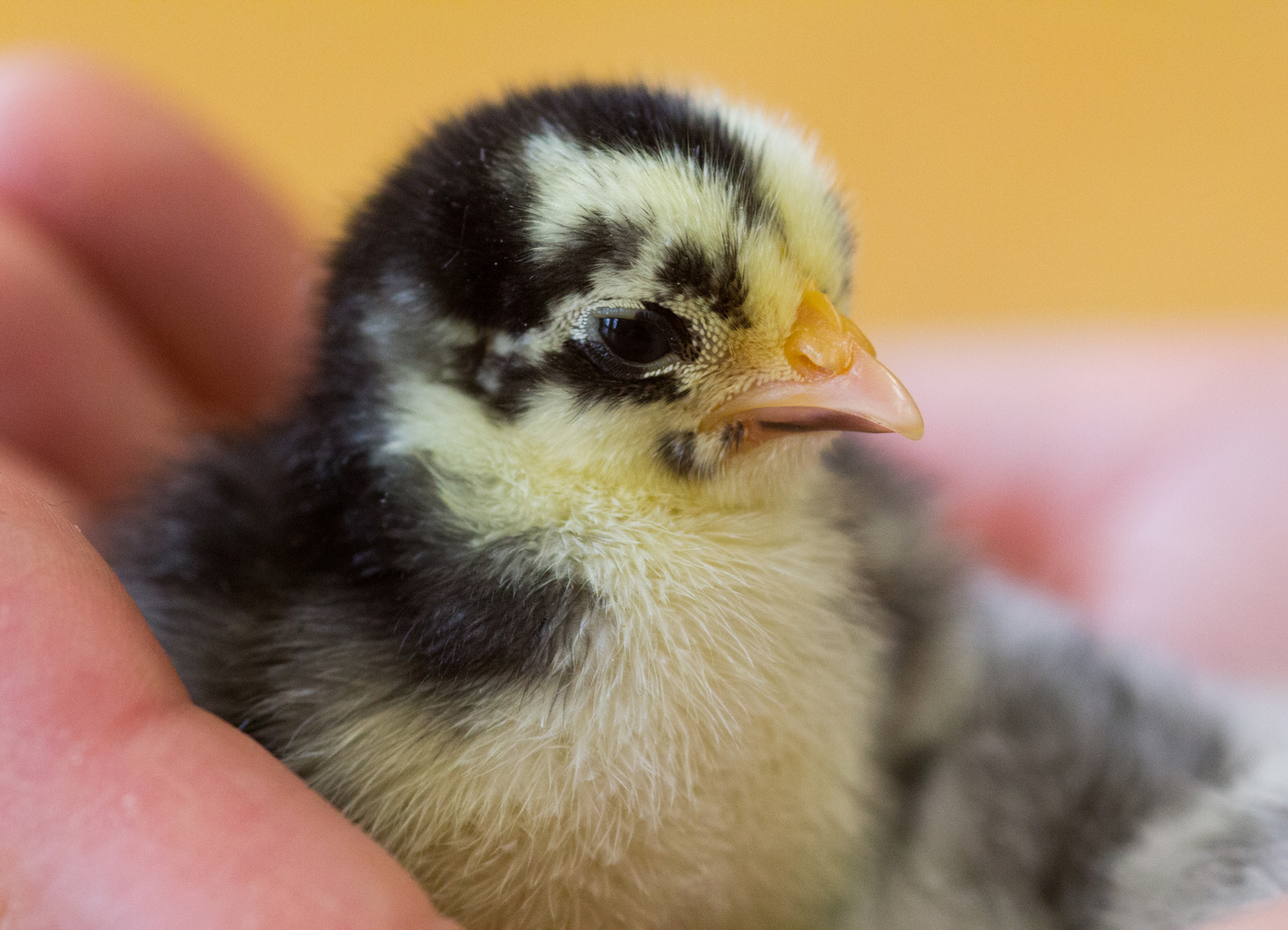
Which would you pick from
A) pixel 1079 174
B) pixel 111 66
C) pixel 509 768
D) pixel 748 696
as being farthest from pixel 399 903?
pixel 1079 174

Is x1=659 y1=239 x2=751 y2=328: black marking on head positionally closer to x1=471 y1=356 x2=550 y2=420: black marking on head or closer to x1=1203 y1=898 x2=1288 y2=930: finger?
x1=471 y1=356 x2=550 y2=420: black marking on head

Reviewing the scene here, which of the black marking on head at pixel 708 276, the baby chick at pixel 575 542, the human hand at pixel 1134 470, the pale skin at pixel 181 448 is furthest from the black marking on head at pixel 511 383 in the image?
the human hand at pixel 1134 470

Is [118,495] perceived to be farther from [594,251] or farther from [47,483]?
[594,251]

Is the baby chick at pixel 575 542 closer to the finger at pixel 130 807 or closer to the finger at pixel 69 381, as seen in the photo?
the finger at pixel 130 807

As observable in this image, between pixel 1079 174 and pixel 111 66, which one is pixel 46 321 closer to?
pixel 111 66

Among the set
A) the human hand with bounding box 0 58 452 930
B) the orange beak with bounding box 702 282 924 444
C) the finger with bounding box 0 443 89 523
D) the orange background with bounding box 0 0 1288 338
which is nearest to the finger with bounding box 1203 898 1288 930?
the orange beak with bounding box 702 282 924 444

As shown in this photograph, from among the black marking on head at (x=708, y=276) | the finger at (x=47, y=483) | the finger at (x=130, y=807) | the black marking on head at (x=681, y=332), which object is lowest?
the finger at (x=47, y=483)
